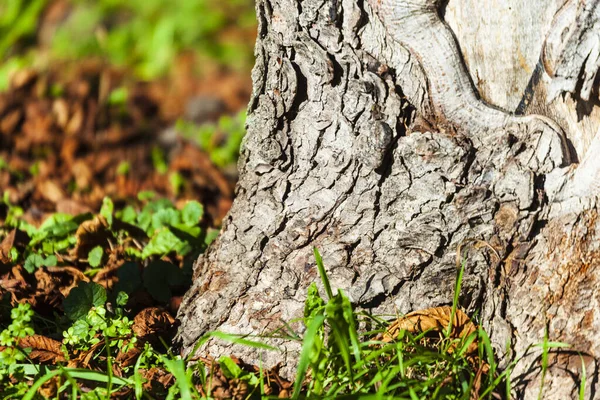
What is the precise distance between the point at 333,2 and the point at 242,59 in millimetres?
3914

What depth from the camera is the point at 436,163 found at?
198 cm

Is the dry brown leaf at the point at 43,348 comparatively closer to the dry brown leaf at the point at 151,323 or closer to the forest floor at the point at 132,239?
the forest floor at the point at 132,239

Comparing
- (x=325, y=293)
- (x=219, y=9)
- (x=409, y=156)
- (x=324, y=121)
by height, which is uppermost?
(x=219, y=9)

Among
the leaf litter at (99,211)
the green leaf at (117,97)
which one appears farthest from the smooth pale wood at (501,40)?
the green leaf at (117,97)

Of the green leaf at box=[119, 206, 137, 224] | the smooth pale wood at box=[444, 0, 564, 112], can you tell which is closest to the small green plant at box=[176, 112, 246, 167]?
the green leaf at box=[119, 206, 137, 224]

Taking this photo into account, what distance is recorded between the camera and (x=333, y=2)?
191cm

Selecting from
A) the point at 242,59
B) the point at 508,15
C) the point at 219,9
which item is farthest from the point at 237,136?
the point at 508,15

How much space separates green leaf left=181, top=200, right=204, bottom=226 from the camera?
9.36 ft

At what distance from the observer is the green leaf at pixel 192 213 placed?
285 cm

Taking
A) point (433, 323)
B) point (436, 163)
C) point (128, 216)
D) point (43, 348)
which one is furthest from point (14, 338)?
point (436, 163)

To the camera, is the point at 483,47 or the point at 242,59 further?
the point at 242,59

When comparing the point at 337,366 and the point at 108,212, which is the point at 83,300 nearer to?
the point at 108,212

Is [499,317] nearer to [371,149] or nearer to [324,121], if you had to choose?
[371,149]

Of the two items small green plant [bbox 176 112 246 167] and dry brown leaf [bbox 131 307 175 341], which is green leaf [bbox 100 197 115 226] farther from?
small green plant [bbox 176 112 246 167]
